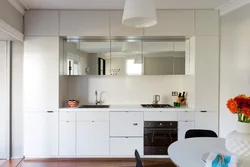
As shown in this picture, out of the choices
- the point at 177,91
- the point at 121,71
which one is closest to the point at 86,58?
the point at 121,71

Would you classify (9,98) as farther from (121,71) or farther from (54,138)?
(121,71)

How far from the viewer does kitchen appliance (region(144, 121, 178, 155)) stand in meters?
3.80

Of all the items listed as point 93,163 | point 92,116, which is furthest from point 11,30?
point 93,163

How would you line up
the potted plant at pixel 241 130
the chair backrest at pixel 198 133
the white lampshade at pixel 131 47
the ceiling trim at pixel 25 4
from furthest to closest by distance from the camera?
1. the white lampshade at pixel 131 47
2. the ceiling trim at pixel 25 4
3. the chair backrest at pixel 198 133
4. the potted plant at pixel 241 130

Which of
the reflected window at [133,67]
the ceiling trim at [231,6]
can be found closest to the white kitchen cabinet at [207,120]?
the reflected window at [133,67]

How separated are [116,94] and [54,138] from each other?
4.75 ft

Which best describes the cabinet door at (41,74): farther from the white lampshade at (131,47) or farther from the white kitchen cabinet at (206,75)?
the white kitchen cabinet at (206,75)

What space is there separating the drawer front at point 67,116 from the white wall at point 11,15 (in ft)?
5.15

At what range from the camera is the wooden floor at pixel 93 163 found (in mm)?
3561

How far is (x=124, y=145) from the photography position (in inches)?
150

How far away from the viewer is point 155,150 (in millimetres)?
Result: 3840

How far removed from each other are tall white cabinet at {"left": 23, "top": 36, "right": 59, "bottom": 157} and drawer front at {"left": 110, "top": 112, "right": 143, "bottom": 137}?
1.01 m

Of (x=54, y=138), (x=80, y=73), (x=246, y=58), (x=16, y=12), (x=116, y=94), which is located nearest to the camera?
(x=246, y=58)

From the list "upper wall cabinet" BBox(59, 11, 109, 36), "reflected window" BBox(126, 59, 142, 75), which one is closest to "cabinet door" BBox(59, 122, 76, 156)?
"reflected window" BBox(126, 59, 142, 75)
